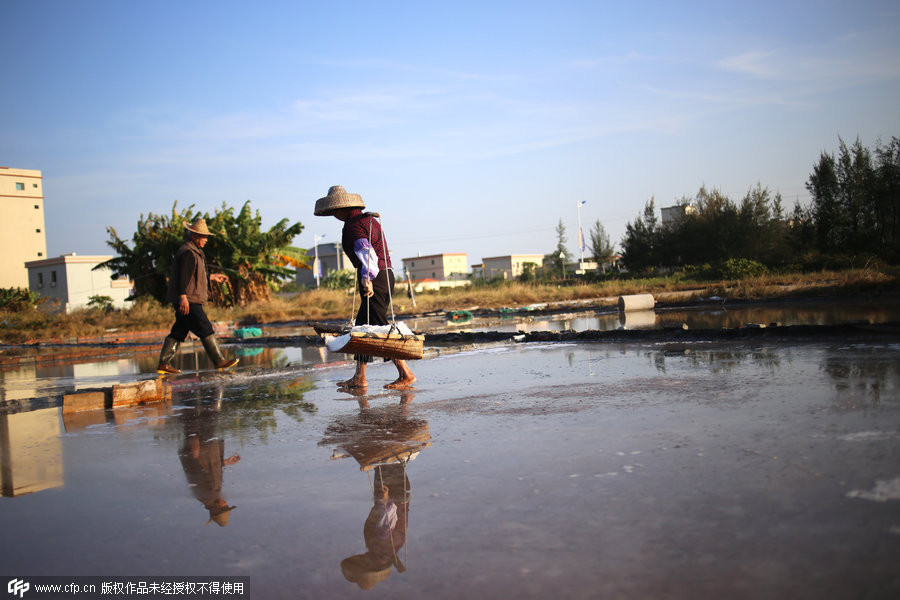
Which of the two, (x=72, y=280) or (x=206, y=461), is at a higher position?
(x=72, y=280)

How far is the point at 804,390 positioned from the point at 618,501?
9.15 ft

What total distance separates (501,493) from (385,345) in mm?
3307

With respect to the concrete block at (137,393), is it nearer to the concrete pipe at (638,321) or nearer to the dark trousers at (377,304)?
the dark trousers at (377,304)

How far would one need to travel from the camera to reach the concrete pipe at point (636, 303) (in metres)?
20.5

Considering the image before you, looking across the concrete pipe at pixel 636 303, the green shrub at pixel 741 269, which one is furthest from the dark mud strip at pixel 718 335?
the green shrub at pixel 741 269

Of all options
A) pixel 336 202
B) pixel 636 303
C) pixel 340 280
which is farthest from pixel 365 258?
pixel 340 280

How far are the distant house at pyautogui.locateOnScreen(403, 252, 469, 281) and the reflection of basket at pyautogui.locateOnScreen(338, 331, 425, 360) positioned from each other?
99135 millimetres

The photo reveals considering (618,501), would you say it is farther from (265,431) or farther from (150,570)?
(265,431)

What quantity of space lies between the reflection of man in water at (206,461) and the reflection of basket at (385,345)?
1.35 metres

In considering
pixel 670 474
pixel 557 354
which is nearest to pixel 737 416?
pixel 670 474

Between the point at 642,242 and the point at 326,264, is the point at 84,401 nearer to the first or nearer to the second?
the point at 642,242

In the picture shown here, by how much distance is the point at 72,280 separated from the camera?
60156 mm

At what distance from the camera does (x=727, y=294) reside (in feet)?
70.7

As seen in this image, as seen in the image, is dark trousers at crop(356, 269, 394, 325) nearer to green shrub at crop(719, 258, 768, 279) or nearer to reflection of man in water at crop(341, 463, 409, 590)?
reflection of man in water at crop(341, 463, 409, 590)
